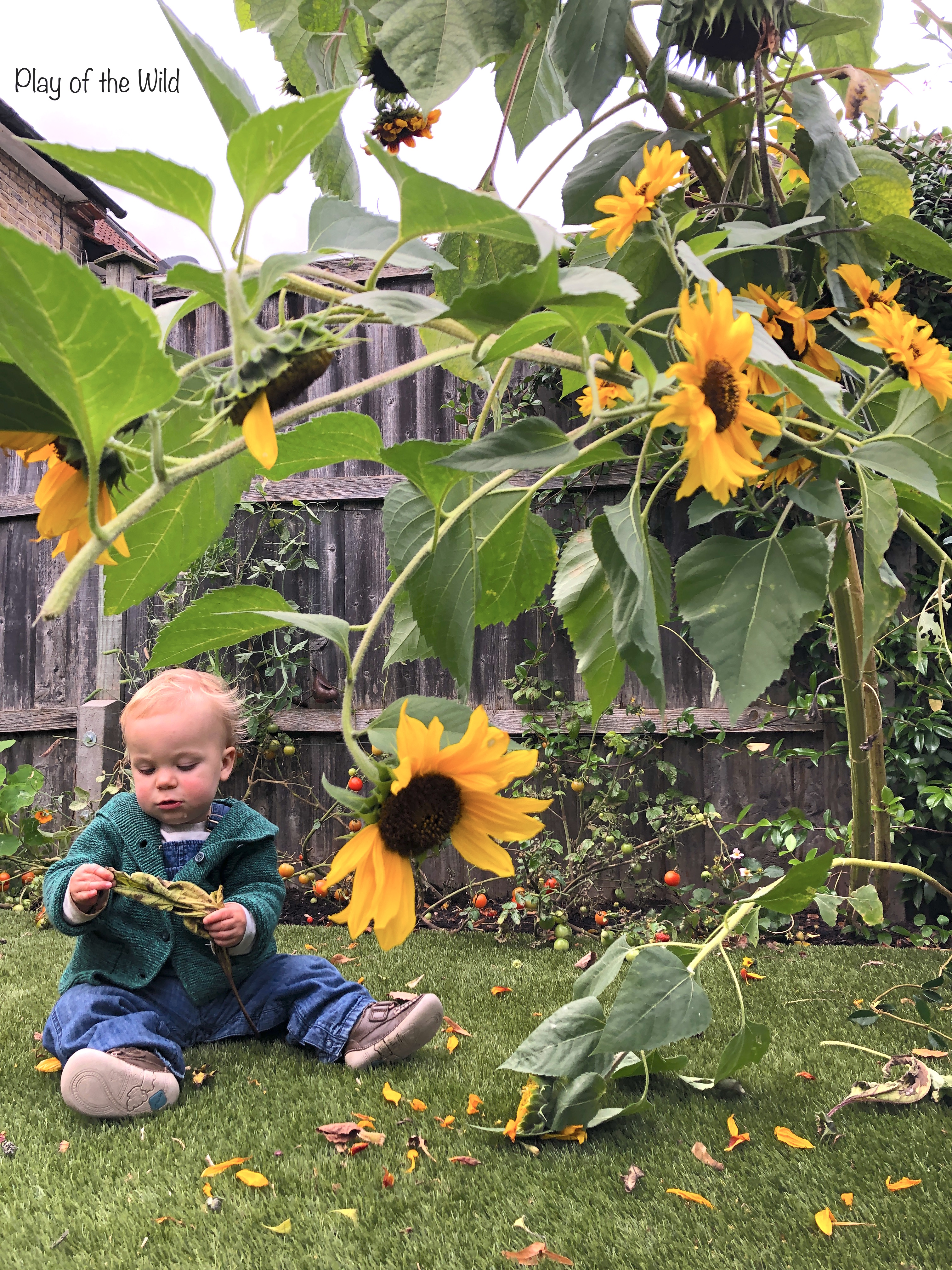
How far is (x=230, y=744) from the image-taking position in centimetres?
201

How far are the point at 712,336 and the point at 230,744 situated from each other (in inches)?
69.7

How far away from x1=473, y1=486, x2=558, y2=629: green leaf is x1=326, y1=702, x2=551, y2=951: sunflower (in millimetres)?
136

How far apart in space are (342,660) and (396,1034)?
176cm

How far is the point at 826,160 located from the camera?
2.08 feet

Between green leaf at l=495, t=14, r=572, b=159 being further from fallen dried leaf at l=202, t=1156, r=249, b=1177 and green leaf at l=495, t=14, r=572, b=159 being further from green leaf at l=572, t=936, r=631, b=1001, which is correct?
fallen dried leaf at l=202, t=1156, r=249, b=1177

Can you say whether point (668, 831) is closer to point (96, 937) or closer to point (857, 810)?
point (857, 810)

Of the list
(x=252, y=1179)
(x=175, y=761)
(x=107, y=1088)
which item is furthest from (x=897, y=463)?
(x=175, y=761)

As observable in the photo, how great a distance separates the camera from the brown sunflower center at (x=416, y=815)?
1.29ft

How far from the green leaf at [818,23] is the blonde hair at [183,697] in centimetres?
155

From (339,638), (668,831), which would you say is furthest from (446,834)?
(668,831)

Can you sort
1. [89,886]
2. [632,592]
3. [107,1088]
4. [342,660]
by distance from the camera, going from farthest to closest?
[342,660], [89,886], [107,1088], [632,592]

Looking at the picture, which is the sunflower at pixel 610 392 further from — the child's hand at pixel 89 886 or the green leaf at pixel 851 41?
the child's hand at pixel 89 886

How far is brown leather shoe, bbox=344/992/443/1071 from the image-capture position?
1.61m

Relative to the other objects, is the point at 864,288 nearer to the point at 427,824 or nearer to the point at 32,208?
the point at 427,824
